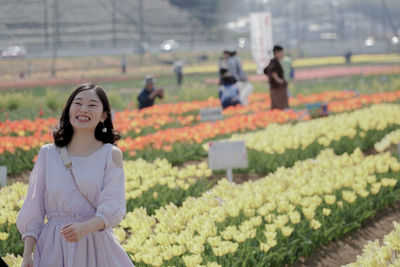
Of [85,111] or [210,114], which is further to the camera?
[210,114]

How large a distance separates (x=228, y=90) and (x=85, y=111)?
11051mm

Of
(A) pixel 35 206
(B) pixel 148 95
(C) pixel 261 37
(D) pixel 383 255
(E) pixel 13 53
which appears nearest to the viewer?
(A) pixel 35 206

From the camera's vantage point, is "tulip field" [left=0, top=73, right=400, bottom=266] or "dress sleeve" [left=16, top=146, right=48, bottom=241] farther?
"tulip field" [left=0, top=73, right=400, bottom=266]

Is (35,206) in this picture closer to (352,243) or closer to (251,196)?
(251,196)

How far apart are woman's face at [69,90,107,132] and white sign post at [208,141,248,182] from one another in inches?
134

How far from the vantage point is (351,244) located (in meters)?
5.16

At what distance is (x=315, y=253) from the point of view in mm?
4898

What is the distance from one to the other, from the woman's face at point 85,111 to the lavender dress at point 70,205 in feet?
0.54

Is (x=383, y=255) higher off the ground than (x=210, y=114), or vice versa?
(x=210, y=114)

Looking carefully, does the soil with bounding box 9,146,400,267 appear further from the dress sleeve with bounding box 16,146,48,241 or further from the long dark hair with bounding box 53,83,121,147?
the dress sleeve with bounding box 16,146,48,241

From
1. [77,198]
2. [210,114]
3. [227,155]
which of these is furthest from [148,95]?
[77,198]

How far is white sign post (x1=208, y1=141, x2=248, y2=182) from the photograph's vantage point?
6.45m

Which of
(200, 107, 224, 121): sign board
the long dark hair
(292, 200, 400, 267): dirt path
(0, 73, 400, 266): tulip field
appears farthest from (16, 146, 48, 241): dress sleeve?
(200, 107, 224, 121): sign board

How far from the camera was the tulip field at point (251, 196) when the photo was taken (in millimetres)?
4176
